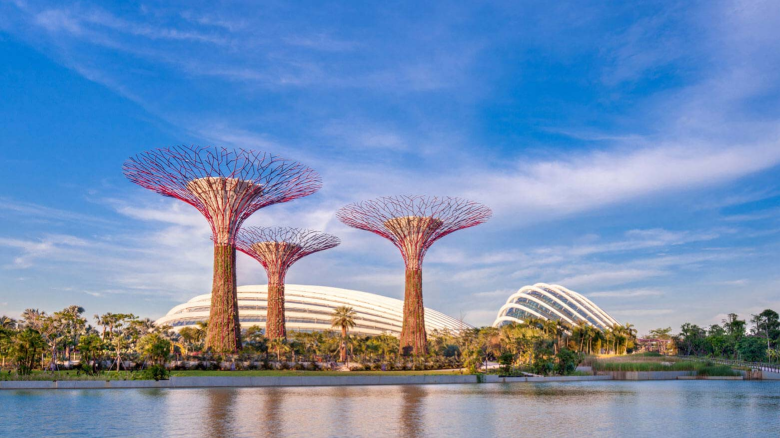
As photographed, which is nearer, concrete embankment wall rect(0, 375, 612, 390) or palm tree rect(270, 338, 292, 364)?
concrete embankment wall rect(0, 375, 612, 390)

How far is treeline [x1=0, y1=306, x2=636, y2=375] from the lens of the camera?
3925 centimetres

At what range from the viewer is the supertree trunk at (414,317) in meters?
61.0

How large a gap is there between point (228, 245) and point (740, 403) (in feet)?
119

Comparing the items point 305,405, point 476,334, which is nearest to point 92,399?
point 305,405

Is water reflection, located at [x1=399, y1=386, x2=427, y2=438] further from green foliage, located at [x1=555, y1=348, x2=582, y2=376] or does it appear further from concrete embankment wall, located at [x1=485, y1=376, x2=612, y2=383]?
green foliage, located at [x1=555, y1=348, x2=582, y2=376]

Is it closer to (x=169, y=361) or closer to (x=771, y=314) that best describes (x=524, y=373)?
(x=169, y=361)

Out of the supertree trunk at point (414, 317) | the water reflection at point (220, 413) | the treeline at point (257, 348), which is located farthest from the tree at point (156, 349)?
the supertree trunk at point (414, 317)

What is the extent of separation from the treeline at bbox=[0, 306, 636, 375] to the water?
12.5 m

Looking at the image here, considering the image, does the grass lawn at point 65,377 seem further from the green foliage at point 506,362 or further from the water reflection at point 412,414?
the green foliage at point 506,362

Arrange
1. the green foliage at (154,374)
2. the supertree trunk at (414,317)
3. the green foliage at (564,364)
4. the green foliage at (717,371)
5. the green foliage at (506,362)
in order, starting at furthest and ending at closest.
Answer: the supertree trunk at (414,317) → the green foliage at (717,371) → the green foliage at (564,364) → the green foliage at (506,362) → the green foliage at (154,374)

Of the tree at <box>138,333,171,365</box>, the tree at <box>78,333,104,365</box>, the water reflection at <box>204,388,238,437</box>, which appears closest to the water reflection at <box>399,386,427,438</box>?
the water reflection at <box>204,388,238,437</box>

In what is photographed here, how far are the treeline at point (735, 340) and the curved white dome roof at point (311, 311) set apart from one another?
40.5 m

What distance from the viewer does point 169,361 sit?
4147cm

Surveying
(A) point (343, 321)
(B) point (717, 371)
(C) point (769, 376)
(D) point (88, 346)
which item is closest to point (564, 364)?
(B) point (717, 371)
